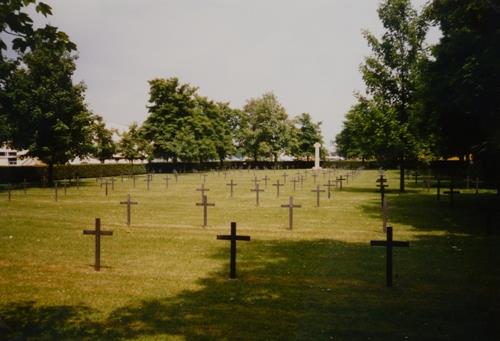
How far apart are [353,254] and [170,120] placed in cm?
6381

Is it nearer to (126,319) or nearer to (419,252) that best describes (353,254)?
(419,252)

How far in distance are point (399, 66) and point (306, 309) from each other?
29.5m

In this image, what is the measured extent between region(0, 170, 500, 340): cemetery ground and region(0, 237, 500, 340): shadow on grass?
1.1 inches

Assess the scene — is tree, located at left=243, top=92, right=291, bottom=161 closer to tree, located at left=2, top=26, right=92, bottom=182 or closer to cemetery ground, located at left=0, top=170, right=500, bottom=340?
tree, located at left=2, top=26, right=92, bottom=182

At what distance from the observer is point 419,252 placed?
41.4 ft

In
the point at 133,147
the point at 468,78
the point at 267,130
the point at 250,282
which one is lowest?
the point at 250,282

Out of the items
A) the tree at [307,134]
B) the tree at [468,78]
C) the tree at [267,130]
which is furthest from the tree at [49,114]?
the tree at [307,134]

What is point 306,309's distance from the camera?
25.5ft

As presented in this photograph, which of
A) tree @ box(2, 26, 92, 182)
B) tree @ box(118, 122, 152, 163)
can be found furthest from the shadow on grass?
tree @ box(118, 122, 152, 163)

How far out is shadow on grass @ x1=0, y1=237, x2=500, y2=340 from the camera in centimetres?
672

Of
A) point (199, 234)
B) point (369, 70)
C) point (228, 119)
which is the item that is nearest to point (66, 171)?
point (369, 70)

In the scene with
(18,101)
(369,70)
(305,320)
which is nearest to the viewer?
(305,320)

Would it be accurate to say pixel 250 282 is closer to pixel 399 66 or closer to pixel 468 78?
pixel 468 78

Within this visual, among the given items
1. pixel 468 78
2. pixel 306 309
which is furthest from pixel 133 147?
pixel 306 309
